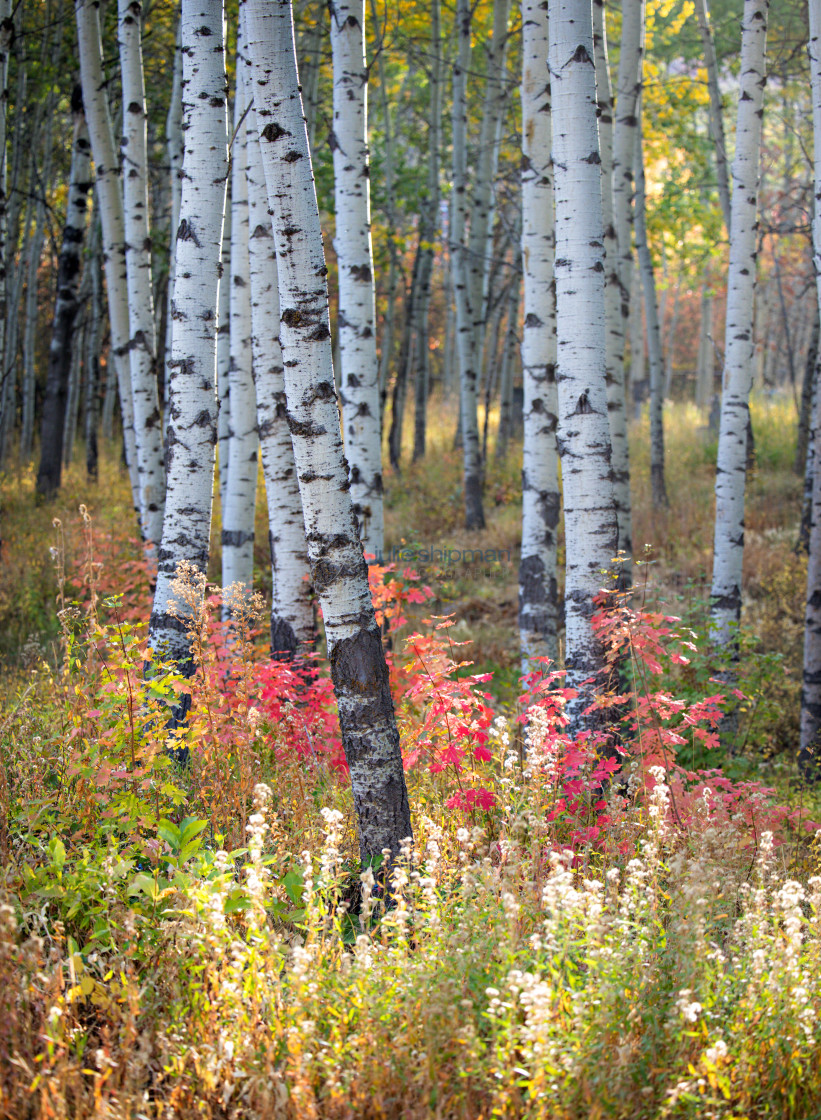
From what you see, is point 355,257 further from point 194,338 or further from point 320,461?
point 320,461

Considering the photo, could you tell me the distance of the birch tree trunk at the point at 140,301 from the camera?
7.23 m

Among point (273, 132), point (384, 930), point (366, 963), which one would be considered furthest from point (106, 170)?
point (366, 963)

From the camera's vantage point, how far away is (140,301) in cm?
734

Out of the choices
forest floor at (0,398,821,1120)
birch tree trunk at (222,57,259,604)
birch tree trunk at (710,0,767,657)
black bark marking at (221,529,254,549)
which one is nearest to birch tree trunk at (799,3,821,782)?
birch tree trunk at (710,0,767,657)

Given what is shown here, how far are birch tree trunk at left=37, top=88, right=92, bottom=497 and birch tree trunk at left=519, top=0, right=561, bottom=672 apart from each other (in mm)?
7266

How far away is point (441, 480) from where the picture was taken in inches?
569

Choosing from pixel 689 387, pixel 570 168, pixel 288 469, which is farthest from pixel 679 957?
pixel 689 387

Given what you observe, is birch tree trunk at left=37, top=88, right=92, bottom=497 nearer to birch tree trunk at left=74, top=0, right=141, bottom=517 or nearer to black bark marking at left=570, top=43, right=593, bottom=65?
birch tree trunk at left=74, top=0, right=141, bottom=517

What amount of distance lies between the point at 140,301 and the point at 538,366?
386cm

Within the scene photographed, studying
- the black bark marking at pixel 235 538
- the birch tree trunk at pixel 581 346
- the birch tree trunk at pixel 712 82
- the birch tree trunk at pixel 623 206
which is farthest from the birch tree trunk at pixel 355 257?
the birch tree trunk at pixel 712 82

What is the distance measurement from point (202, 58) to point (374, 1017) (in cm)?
513

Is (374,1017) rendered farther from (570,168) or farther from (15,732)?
(570,168)

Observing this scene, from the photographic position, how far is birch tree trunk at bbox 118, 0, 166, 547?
7234mm

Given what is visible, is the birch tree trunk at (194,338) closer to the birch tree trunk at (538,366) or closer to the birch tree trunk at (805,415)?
the birch tree trunk at (538,366)
